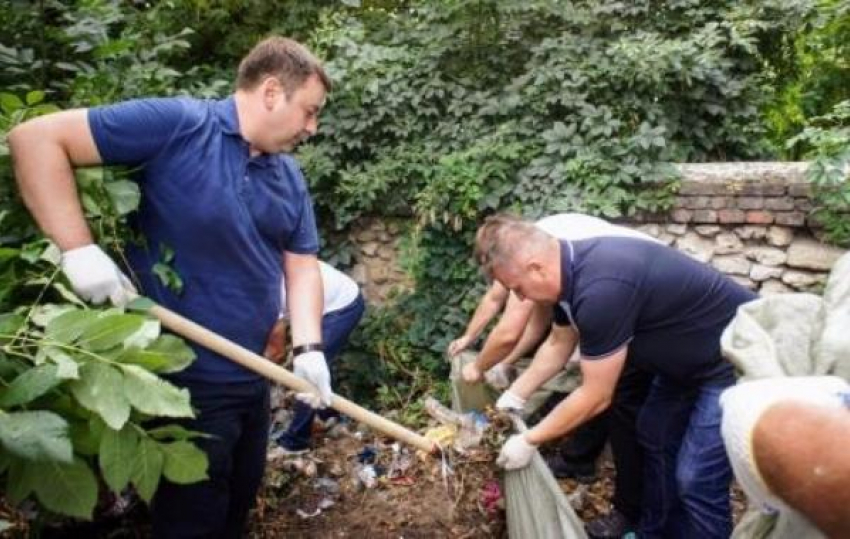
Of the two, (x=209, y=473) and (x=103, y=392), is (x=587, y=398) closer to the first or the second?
(x=209, y=473)

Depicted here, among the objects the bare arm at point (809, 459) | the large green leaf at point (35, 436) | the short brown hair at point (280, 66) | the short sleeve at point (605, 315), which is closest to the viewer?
the bare arm at point (809, 459)

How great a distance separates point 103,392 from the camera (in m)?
1.21

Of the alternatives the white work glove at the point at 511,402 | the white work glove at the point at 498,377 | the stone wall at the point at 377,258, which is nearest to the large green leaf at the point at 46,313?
the white work glove at the point at 511,402

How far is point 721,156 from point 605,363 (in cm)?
305

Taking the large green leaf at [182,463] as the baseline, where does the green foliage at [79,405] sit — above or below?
above

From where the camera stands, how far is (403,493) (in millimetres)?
3441

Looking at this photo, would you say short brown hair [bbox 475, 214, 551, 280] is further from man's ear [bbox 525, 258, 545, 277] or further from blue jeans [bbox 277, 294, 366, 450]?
blue jeans [bbox 277, 294, 366, 450]

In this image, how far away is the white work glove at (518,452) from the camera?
7.87 feet

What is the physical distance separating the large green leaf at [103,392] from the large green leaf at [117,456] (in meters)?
0.07

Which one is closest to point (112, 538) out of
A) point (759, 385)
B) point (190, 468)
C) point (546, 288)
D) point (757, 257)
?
point (190, 468)

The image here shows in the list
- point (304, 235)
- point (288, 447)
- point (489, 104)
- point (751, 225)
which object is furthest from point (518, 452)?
point (489, 104)

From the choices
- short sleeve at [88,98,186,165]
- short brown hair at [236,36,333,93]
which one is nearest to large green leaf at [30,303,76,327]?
short sleeve at [88,98,186,165]

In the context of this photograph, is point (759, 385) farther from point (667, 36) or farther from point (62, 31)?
point (667, 36)

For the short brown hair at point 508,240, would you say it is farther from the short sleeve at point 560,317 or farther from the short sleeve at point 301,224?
the short sleeve at point 301,224
